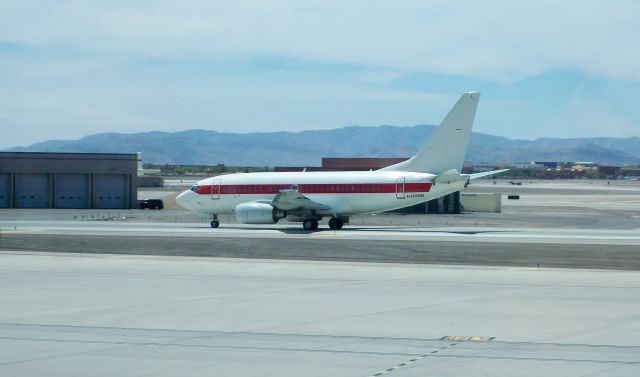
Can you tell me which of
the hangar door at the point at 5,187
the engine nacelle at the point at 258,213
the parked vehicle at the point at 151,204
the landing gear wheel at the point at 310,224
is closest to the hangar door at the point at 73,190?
A: the hangar door at the point at 5,187

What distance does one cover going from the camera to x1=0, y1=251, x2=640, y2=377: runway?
15.0m

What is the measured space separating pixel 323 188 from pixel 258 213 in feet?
13.0

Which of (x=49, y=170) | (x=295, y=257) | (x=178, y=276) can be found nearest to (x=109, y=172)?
(x=49, y=170)

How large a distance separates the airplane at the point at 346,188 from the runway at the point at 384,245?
2.87m

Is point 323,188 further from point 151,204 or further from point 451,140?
point 151,204

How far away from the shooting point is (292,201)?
5188cm

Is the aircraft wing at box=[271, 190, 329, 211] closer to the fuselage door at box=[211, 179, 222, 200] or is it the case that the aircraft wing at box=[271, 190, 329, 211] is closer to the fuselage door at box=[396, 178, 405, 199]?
the fuselage door at box=[396, 178, 405, 199]

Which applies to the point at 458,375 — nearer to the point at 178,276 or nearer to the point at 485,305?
the point at 485,305

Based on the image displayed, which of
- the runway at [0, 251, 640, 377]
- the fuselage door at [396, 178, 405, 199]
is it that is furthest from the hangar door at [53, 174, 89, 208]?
the runway at [0, 251, 640, 377]

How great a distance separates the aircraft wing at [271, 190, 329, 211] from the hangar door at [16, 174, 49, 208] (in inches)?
1411

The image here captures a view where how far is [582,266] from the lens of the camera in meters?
31.8

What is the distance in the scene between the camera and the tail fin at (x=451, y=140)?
50.1m

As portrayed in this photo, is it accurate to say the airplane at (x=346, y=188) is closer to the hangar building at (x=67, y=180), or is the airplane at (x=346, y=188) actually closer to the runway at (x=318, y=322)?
the runway at (x=318, y=322)

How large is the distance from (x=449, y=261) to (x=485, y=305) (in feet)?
39.0
